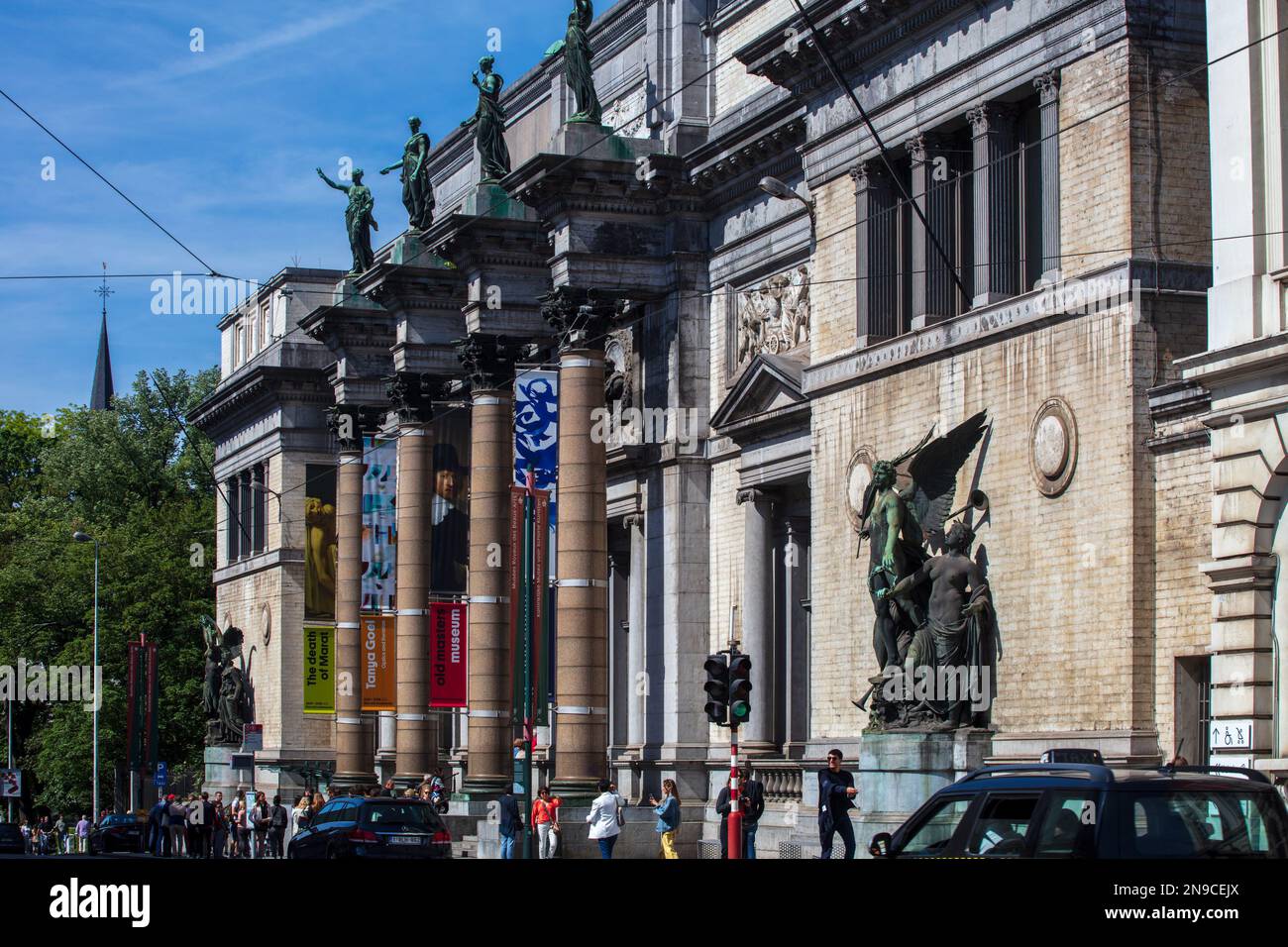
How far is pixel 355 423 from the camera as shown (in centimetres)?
5653

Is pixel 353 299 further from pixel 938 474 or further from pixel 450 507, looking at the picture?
pixel 938 474

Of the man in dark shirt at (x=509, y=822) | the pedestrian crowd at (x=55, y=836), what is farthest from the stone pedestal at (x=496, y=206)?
the pedestrian crowd at (x=55, y=836)

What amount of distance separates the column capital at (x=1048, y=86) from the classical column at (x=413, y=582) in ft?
84.4

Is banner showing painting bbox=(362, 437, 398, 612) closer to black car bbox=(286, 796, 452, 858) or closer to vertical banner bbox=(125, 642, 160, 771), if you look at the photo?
vertical banner bbox=(125, 642, 160, 771)

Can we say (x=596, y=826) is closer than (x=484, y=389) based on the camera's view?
Yes

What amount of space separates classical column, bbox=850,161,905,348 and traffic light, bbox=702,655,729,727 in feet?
17.1

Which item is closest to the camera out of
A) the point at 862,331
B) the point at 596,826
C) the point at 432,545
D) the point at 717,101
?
the point at 862,331

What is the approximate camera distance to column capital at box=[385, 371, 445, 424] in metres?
51.8

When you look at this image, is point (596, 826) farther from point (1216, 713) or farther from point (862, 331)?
point (1216, 713)

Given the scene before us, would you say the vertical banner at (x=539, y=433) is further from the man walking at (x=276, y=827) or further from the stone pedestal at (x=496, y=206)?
the man walking at (x=276, y=827)

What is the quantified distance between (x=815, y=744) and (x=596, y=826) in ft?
17.6

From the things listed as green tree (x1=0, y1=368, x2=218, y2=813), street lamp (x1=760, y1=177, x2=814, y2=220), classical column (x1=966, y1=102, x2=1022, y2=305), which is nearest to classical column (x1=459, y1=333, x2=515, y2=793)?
street lamp (x1=760, y1=177, x2=814, y2=220)
